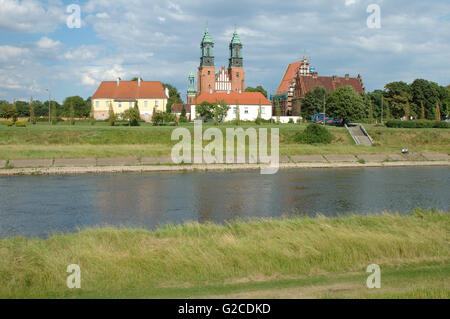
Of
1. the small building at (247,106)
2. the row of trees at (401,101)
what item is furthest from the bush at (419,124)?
the small building at (247,106)

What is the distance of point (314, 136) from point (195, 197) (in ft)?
80.9

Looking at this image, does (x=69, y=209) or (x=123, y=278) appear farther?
(x=69, y=209)

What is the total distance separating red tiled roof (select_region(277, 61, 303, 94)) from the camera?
92.4 metres

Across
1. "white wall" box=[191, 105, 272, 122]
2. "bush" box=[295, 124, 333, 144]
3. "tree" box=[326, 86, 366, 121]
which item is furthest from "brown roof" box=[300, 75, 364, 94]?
"bush" box=[295, 124, 333, 144]

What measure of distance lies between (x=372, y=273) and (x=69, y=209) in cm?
1365

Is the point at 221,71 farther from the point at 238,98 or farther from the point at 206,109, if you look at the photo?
the point at 206,109

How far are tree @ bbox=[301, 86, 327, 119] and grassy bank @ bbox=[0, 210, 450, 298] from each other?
5867 cm

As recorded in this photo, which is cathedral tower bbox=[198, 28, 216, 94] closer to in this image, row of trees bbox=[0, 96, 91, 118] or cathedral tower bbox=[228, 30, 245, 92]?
cathedral tower bbox=[228, 30, 245, 92]

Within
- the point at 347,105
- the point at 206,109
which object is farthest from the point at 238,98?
the point at 347,105

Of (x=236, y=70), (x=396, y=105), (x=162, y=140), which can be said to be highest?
(x=236, y=70)

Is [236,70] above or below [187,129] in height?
above

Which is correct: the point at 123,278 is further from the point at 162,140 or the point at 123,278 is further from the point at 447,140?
the point at 447,140
